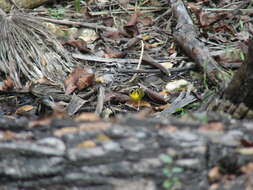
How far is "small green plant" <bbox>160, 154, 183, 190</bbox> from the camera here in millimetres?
1468

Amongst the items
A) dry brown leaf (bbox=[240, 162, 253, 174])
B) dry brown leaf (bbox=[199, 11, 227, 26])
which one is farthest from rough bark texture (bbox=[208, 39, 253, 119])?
dry brown leaf (bbox=[199, 11, 227, 26])

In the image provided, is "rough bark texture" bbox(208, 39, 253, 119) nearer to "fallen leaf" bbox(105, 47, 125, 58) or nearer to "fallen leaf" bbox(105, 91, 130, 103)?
"fallen leaf" bbox(105, 91, 130, 103)

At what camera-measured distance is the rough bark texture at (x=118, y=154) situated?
4.85 ft

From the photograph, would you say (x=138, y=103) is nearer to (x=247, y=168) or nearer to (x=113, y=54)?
(x=113, y=54)

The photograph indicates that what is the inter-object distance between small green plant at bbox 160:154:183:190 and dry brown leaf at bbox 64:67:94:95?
5.59 feet

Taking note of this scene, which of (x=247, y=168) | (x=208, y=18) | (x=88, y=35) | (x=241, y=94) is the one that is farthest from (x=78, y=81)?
(x=247, y=168)

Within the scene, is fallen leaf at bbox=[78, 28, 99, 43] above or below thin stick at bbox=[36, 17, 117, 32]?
below

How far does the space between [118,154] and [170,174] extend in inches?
7.8

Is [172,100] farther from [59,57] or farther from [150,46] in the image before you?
[59,57]

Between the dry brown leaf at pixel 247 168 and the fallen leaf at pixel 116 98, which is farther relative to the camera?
the fallen leaf at pixel 116 98

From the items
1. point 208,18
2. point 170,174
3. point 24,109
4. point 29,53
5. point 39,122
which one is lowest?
point 24,109

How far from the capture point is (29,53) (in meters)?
3.32

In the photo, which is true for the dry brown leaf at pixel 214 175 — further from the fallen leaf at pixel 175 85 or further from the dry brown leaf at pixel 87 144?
the fallen leaf at pixel 175 85

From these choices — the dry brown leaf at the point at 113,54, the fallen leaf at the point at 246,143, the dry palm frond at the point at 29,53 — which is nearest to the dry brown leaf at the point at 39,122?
the fallen leaf at the point at 246,143
